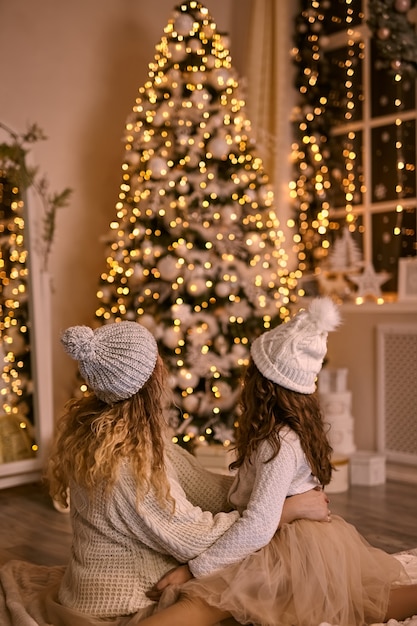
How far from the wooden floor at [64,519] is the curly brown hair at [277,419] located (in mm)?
981

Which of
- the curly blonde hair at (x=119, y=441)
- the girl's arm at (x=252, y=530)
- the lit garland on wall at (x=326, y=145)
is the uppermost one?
the lit garland on wall at (x=326, y=145)

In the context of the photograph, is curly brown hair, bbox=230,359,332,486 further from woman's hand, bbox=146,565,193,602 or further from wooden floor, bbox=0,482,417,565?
wooden floor, bbox=0,482,417,565

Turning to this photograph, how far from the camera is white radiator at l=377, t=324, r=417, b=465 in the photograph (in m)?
4.39

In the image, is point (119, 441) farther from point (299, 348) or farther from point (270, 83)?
point (270, 83)

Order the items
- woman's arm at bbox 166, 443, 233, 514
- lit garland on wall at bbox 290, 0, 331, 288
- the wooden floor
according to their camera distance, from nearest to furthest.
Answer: woman's arm at bbox 166, 443, 233, 514 → the wooden floor → lit garland on wall at bbox 290, 0, 331, 288

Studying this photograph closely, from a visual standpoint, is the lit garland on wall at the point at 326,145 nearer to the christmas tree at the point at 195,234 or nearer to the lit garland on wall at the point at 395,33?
the lit garland on wall at the point at 395,33

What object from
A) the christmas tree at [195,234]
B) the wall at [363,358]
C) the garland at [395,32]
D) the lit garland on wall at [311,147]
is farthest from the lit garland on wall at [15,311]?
the garland at [395,32]

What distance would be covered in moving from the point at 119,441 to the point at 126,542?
0.27m

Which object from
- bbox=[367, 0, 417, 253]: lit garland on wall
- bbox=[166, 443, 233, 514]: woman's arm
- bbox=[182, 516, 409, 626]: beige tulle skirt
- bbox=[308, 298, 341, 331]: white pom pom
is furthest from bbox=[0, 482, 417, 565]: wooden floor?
bbox=[367, 0, 417, 253]: lit garland on wall

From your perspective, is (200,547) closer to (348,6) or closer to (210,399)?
(210,399)

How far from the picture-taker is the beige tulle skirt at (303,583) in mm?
1923

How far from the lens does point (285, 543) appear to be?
202cm

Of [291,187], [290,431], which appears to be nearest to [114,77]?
[291,187]

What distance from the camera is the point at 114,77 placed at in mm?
5008
